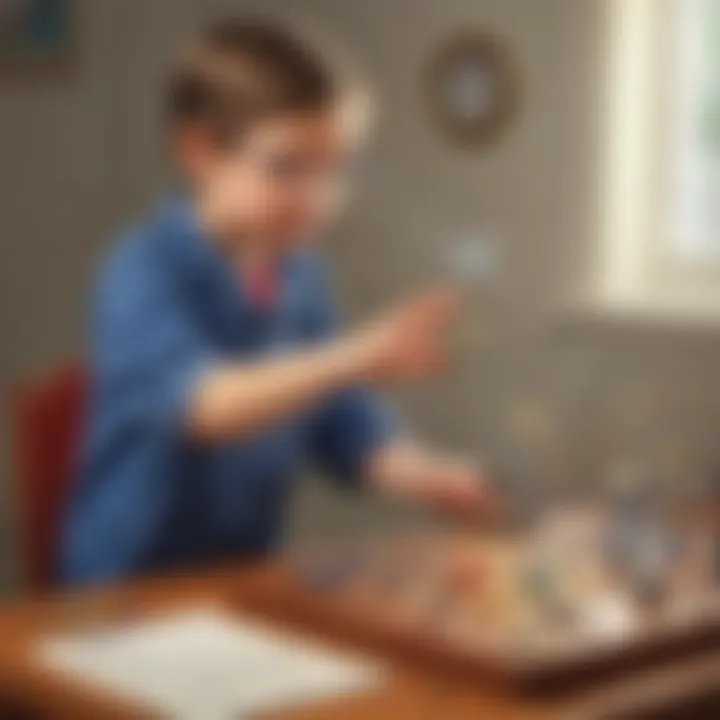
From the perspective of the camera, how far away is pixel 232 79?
2.04 m

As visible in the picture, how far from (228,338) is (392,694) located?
53 centimetres

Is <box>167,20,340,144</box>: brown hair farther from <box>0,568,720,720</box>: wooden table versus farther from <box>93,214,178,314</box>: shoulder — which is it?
<box>0,568,720,720</box>: wooden table

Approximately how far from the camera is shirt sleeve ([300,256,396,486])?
2.07 metres

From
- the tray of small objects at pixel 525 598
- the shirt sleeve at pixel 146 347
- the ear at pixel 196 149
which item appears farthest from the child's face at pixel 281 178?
the tray of small objects at pixel 525 598

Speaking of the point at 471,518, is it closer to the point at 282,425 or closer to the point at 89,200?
the point at 282,425

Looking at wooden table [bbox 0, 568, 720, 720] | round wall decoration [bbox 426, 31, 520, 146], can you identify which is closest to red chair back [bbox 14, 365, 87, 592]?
wooden table [bbox 0, 568, 720, 720]

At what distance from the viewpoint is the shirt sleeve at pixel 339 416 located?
2072mm

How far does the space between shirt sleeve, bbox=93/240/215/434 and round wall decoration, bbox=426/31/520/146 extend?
37cm

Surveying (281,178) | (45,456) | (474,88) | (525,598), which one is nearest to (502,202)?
(474,88)

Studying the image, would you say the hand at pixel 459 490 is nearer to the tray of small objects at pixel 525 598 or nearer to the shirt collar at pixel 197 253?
the tray of small objects at pixel 525 598

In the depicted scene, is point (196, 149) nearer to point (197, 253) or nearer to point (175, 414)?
point (197, 253)

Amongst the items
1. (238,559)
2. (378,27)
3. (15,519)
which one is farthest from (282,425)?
(378,27)

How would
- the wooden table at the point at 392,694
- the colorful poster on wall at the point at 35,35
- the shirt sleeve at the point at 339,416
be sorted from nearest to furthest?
the wooden table at the point at 392,694 < the colorful poster on wall at the point at 35,35 < the shirt sleeve at the point at 339,416

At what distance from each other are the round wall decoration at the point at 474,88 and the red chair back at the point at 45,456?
20.3 inches
